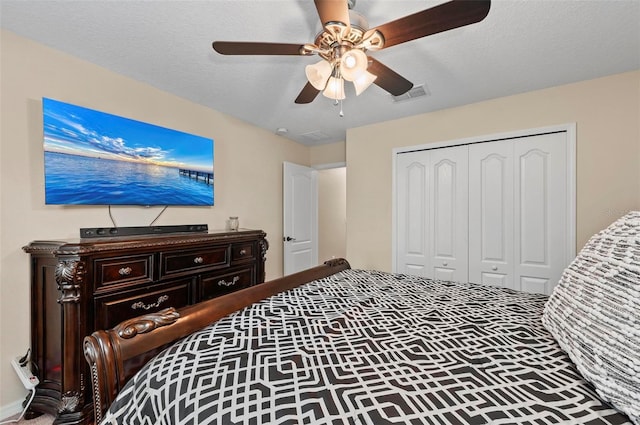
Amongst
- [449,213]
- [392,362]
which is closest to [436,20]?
[392,362]

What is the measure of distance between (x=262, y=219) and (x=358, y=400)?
10.2ft

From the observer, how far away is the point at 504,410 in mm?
688

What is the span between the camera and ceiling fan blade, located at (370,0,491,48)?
1.11m

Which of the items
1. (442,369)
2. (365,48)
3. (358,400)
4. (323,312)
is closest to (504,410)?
(442,369)

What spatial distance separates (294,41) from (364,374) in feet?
6.43

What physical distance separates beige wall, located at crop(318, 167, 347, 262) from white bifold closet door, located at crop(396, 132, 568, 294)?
7.82 ft

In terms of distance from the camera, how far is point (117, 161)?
222 centimetres

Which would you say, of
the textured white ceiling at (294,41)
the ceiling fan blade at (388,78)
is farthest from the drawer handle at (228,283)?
the ceiling fan blade at (388,78)

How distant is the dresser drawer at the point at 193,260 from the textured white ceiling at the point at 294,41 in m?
1.46

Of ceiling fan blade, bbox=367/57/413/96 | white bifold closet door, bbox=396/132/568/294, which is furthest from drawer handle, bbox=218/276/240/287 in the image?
ceiling fan blade, bbox=367/57/413/96

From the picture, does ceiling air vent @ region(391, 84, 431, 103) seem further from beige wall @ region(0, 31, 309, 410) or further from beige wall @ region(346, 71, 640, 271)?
beige wall @ region(0, 31, 309, 410)

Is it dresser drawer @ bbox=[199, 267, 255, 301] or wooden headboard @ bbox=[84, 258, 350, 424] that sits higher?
wooden headboard @ bbox=[84, 258, 350, 424]

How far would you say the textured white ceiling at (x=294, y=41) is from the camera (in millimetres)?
1595

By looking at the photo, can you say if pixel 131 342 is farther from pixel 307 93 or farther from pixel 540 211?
pixel 540 211
